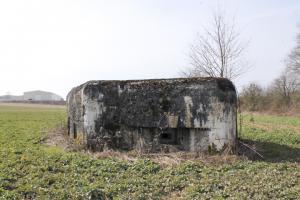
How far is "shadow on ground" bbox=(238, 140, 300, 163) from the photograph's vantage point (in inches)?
382

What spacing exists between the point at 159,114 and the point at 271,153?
12.2 ft

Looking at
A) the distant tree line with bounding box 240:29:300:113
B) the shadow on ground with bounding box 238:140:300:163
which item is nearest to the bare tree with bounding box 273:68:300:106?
the distant tree line with bounding box 240:29:300:113

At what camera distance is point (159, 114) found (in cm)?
1047

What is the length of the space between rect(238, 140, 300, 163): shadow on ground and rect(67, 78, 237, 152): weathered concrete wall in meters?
0.59

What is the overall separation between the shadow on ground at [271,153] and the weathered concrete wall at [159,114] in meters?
0.59

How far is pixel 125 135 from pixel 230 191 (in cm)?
505

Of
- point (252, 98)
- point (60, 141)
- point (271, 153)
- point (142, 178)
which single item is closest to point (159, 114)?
point (142, 178)

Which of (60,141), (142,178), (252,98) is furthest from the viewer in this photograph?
(252,98)

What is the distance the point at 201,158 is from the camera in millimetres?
9359

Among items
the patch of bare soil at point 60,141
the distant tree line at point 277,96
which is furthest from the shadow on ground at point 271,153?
the distant tree line at point 277,96

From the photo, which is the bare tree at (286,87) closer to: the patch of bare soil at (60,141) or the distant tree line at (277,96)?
the distant tree line at (277,96)

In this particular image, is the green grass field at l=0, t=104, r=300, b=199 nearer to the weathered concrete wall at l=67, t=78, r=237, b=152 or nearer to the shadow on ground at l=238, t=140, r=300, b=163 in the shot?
the shadow on ground at l=238, t=140, r=300, b=163

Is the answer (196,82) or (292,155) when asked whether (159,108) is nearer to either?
(196,82)

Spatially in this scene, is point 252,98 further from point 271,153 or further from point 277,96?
point 271,153
